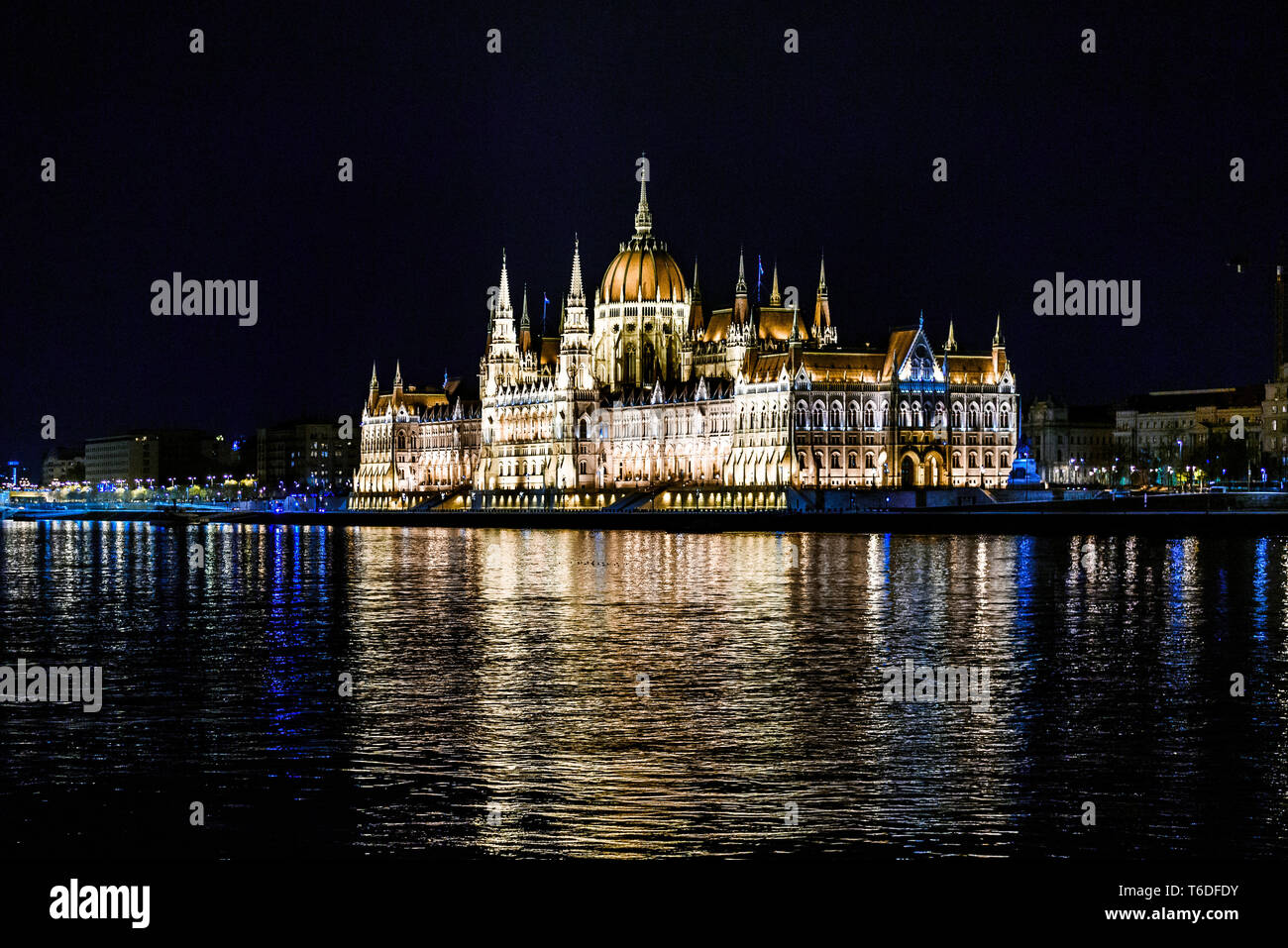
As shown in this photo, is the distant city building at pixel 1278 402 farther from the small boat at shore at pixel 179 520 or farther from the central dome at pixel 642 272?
the small boat at shore at pixel 179 520

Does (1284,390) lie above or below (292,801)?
above

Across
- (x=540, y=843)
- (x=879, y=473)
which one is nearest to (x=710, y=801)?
(x=540, y=843)

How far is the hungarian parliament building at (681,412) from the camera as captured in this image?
5536 inches

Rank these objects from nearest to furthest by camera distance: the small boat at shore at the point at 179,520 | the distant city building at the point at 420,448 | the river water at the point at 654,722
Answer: the river water at the point at 654,722, the small boat at shore at the point at 179,520, the distant city building at the point at 420,448

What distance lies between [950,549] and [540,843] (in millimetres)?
68949

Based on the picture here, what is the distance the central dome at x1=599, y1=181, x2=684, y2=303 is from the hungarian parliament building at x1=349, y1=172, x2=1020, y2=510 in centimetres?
16

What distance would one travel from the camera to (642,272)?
170750mm

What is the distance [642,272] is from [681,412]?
22.3 metres

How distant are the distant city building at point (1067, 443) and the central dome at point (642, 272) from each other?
141 ft

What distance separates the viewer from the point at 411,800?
22875mm

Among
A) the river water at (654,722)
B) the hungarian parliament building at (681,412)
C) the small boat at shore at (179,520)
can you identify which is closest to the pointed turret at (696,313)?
the hungarian parliament building at (681,412)

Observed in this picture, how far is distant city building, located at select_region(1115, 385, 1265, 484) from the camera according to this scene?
161m
